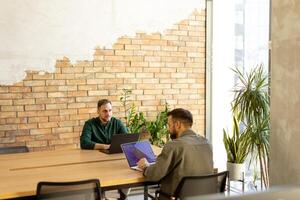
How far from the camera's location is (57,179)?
9.70 ft

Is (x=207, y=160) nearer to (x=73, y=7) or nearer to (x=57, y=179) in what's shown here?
(x=57, y=179)


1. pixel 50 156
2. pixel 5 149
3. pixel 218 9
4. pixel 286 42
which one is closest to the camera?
pixel 286 42

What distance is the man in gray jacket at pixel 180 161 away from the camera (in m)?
3.01

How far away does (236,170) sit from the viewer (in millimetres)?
4848

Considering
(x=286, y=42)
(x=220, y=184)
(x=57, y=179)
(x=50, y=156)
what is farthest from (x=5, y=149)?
(x=286, y=42)

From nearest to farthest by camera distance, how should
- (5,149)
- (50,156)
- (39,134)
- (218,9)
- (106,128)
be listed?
(50,156), (5,149), (106,128), (39,134), (218,9)

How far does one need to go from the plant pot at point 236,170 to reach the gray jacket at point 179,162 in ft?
5.94

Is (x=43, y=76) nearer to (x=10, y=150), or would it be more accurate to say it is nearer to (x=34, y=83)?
(x=34, y=83)

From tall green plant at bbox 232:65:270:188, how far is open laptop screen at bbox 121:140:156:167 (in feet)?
5.31

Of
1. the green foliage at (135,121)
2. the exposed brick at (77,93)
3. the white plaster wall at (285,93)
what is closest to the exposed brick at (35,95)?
the exposed brick at (77,93)

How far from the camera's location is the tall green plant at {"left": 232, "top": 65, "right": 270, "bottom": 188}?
4539mm

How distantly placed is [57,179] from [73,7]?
275 centimetres

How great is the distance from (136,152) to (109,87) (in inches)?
79.3

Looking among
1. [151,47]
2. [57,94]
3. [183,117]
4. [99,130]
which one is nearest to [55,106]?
[57,94]
